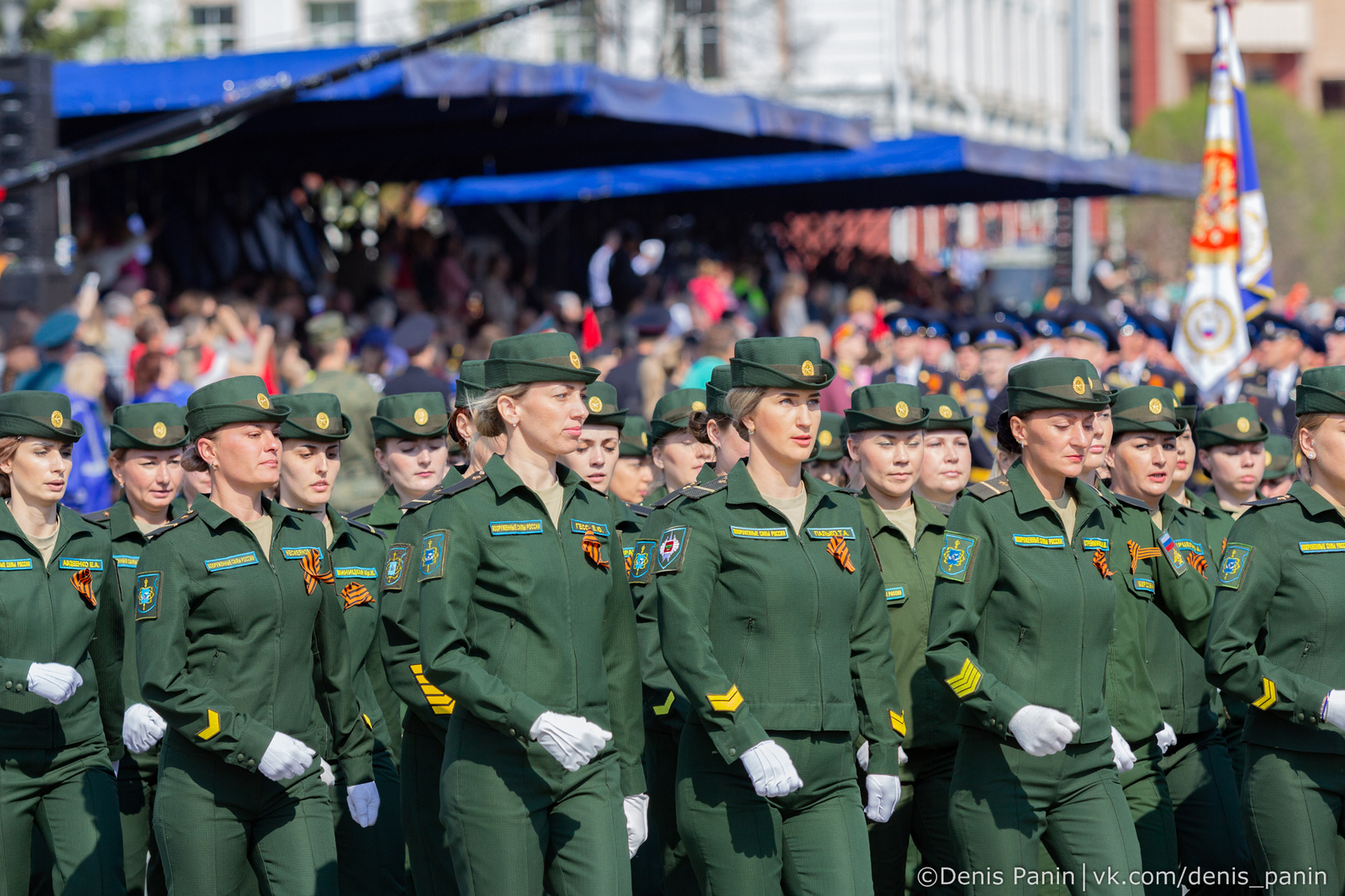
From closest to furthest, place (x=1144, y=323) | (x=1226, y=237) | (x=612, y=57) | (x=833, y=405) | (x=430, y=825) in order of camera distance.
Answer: (x=430, y=825) < (x=833, y=405) < (x=1226, y=237) < (x=1144, y=323) < (x=612, y=57)

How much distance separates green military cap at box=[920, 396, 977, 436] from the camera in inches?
313

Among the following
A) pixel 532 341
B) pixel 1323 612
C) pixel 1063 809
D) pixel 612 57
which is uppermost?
pixel 612 57

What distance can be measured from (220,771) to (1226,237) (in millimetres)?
9594

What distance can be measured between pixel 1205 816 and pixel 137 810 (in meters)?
3.93

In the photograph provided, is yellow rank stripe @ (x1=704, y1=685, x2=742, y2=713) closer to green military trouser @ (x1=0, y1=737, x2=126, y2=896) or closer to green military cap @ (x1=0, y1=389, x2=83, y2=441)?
green military trouser @ (x1=0, y1=737, x2=126, y2=896)

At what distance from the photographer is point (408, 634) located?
6.19 meters

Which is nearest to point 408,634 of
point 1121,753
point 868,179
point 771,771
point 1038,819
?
point 771,771

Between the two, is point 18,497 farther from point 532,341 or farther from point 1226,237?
point 1226,237

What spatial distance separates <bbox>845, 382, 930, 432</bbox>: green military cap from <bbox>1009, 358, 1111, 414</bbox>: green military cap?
122 cm

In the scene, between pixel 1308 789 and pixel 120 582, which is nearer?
pixel 1308 789

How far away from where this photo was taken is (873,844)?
23.2 feet

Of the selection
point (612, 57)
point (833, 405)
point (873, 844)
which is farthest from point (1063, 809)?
point (612, 57)

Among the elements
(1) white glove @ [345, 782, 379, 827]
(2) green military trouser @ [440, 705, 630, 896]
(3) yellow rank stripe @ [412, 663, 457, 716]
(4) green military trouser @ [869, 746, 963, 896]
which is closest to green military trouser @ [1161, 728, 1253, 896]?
(4) green military trouser @ [869, 746, 963, 896]

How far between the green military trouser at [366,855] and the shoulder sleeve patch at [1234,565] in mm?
2912
